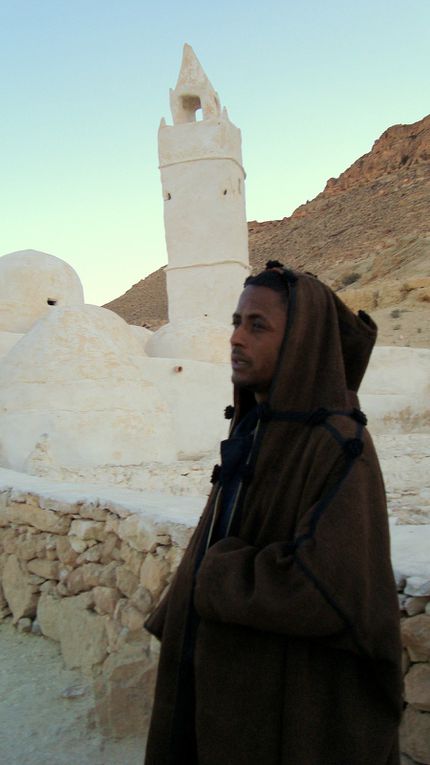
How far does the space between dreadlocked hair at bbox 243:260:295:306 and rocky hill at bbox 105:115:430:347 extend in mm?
18380

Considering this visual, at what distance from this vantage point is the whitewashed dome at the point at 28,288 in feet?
32.2

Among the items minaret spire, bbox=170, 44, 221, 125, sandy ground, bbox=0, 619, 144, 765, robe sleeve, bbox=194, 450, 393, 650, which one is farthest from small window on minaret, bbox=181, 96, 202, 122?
robe sleeve, bbox=194, 450, 393, 650

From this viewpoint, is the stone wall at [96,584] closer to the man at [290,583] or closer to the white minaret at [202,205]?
the man at [290,583]

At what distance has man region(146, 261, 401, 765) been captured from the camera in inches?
49.5

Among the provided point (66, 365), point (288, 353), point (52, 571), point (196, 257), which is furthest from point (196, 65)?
point (288, 353)

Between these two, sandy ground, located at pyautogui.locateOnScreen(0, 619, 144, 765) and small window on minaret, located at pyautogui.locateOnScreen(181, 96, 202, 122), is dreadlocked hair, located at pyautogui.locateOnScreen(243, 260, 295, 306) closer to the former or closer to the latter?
sandy ground, located at pyautogui.locateOnScreen(0, 619, 144, 765)

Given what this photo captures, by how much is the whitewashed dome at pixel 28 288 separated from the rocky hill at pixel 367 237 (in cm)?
1157

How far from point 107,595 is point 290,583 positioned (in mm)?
2233

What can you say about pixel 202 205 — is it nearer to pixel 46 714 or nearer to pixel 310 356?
pixel 46 714

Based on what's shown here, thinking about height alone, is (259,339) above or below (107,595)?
above

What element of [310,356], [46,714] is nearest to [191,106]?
[46,714]

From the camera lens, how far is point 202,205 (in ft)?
44.7

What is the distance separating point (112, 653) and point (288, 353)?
7.43ft

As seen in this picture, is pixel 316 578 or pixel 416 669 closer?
pixel 316 578
